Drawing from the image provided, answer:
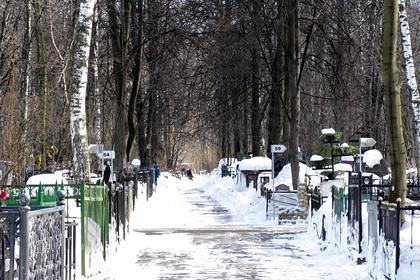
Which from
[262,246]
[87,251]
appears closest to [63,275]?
[87,251]

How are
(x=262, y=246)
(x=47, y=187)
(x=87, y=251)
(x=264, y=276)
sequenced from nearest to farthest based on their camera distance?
(x=87, y=251) → (x=264, y=276) → (x=262, y=246) → (x=47, y=187)

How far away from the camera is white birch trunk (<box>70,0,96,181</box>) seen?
1725 cm

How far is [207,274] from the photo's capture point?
39.5 ft

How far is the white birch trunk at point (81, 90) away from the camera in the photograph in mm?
17250

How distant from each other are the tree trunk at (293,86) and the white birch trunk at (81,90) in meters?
8.36

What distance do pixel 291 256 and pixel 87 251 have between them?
477cm

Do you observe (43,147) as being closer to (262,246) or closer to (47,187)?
(47,187)

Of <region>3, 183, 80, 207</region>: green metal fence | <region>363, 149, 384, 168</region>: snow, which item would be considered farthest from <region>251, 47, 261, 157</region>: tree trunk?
<region>3, 183, 80, 207</region>: green metal fence

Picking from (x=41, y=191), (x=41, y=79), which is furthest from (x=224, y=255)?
(x=41, y=79)

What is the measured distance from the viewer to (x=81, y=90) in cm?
1723

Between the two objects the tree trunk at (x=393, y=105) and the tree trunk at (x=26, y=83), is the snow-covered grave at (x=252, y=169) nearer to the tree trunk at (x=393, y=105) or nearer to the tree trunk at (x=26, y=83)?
the tree trunk at (x=26, y=83)

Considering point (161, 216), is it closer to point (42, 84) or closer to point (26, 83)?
point (42, 84)

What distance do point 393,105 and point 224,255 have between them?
4141 millimetres

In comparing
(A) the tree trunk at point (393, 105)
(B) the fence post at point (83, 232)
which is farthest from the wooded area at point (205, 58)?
(B) the fence post at point (83, 232)
